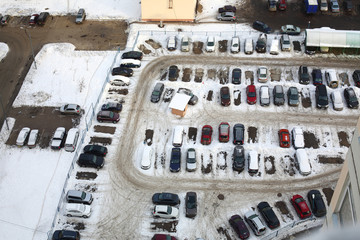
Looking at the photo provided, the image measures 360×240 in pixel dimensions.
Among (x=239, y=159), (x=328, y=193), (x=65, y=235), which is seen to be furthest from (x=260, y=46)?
(x=65, y=235)

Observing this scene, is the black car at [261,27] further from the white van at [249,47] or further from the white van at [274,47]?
the white van at [249,47]

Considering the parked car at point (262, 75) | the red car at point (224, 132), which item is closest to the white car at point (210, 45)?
the parked car at point (262, 75)

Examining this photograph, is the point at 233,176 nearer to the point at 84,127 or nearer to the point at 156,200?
the point at 156,200

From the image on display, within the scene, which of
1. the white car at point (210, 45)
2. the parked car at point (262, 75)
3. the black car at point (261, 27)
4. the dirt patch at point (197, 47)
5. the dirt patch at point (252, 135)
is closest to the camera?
Answer: the dirt patch at point (252, 135)

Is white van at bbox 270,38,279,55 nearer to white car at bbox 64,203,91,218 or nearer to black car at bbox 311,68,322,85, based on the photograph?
black car at bbox 311,68,322,85

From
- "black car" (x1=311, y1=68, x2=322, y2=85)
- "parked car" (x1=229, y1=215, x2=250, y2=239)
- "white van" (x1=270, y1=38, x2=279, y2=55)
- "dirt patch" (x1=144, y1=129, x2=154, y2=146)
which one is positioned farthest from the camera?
"white van" (x1=270, y1=38, x2=279, y2=55)

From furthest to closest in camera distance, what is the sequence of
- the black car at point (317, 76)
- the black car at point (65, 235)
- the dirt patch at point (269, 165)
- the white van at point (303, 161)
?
the black car at point (317, 76) < the dirt patch at point (269, 165) < the white van at point (303, 161) < the black car at point (65, 235)

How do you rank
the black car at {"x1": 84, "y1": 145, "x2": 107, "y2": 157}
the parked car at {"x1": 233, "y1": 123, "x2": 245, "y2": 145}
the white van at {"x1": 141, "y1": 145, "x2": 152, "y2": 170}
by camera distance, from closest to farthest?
1. the white van at {"x1": 141, "y1": 145, "x2": 152, "y2": 170}
2. the black car at {"x1": 84, "y1": 145, "x2": 107, "y2": 157}
3. the parked car at {"x1": 233, "y1": 123, "x2": 245, "y2": 145}

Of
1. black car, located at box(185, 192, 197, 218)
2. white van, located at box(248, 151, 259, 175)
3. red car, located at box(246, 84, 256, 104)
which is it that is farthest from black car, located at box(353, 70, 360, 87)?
black car, located at box(185, 192, 197, 218)
